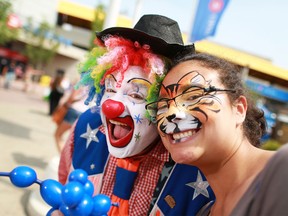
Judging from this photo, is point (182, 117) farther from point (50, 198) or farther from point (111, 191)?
point (111, 191)

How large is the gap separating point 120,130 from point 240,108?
575 mm

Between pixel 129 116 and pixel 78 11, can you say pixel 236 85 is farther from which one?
pixel 78 11

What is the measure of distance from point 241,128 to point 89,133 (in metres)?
0.91

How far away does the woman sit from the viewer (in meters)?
1.18

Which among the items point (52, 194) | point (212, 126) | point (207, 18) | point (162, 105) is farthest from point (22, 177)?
point (207, 18)

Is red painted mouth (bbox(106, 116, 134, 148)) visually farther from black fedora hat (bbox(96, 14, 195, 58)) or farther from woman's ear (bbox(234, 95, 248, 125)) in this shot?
woman's ear (bbox(234, 95, 248, 125))

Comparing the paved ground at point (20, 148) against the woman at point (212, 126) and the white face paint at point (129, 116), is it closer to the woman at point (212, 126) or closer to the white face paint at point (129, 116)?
the white face paint at point (129, 116)

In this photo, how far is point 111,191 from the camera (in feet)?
5.71

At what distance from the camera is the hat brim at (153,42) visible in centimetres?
156

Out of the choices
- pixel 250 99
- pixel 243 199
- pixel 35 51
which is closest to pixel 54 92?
pixel 250 99

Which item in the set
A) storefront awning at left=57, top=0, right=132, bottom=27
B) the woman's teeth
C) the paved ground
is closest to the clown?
the woman's teeth

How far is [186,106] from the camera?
1.29m

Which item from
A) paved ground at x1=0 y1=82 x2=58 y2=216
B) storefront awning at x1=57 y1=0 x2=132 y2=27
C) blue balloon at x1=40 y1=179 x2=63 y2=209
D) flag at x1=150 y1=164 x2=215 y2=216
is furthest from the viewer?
storefront awning at x1=57 y1=0 x2=132 y2=27

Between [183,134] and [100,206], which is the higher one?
[183,134]
